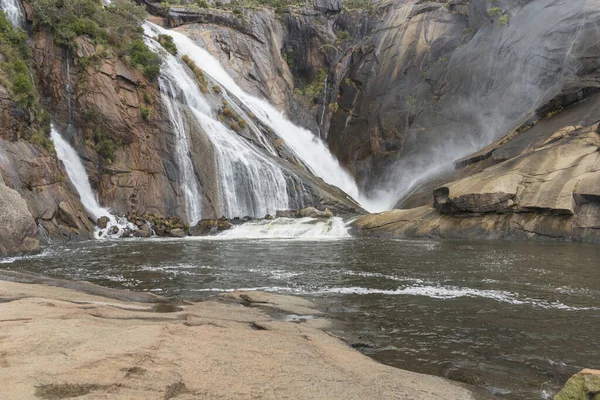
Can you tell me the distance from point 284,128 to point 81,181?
25.3 metres

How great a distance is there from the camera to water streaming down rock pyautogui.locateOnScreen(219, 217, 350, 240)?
86.4 feet

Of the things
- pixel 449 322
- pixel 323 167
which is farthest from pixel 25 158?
pixel 323 167

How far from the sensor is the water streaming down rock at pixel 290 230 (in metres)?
26.3

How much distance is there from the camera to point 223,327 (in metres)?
5.96

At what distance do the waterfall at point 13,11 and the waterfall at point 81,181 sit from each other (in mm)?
8066

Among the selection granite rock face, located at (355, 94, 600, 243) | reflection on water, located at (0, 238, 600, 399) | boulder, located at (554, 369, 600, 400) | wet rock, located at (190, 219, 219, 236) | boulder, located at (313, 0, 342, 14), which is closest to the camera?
boulder, located at (554, 369, 600, 400)

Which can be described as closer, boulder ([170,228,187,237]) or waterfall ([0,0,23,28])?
boulder ([170,228,187,237])

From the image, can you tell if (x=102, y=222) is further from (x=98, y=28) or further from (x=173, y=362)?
(x=173, y=362)

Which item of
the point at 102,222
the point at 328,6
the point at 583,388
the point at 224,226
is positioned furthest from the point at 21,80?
the point at 328,6

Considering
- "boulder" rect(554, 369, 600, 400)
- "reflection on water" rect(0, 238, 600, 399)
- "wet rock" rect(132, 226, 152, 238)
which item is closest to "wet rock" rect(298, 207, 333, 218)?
"reflection on water" rect(0, 238, 600, 399)

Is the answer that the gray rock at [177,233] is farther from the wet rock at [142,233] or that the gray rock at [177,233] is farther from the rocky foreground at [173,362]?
the rocky foreground at [173,362]

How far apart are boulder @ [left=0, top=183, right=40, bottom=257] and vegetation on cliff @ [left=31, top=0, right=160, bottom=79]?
1801 centimetres

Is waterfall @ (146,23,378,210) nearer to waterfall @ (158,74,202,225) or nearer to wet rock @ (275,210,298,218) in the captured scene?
waterfall @ (158,74,202,225)

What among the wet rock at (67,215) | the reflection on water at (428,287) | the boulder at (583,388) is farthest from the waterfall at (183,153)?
the boulder at (583,388)
